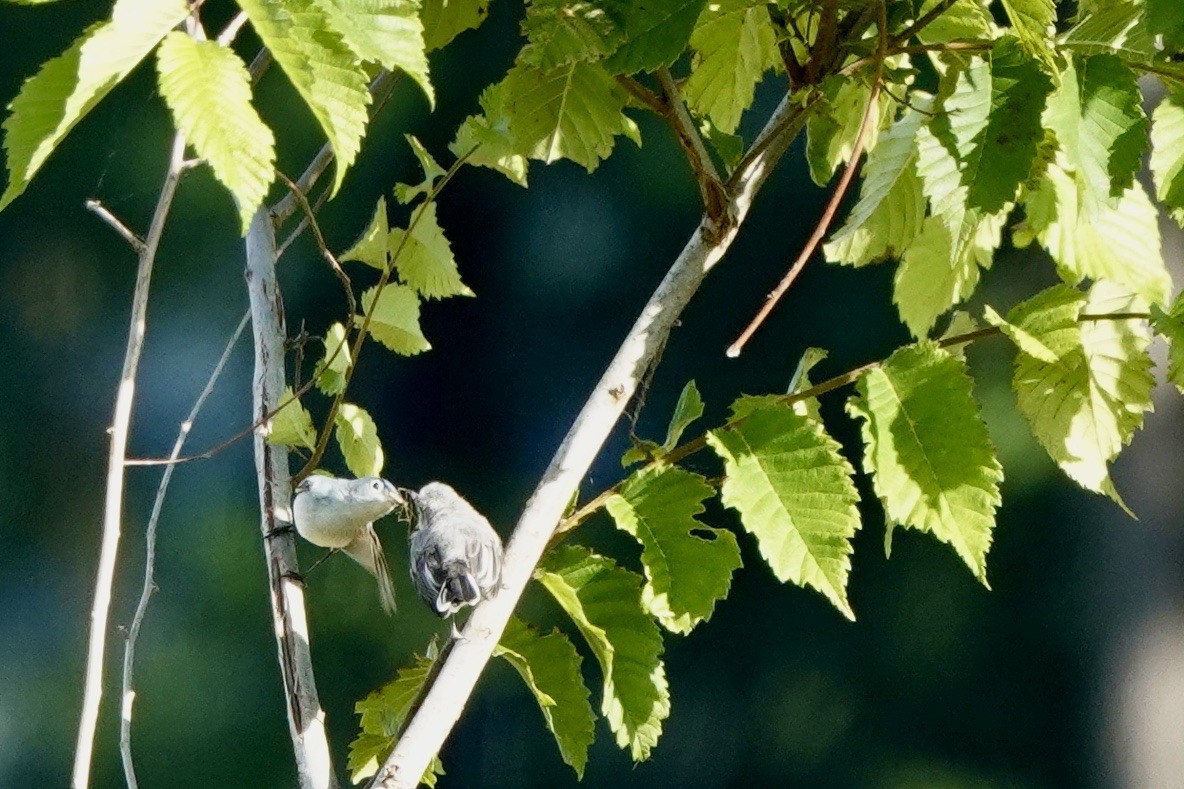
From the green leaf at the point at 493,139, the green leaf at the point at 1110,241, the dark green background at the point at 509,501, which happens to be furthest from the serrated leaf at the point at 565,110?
the dark green background at the point at 509,501

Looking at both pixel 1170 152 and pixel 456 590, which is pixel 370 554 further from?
pixel 1170 152

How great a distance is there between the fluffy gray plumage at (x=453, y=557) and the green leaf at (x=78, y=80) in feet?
0.94

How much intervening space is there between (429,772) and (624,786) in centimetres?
61

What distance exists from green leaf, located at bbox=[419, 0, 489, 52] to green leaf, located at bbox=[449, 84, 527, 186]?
4 centimetres

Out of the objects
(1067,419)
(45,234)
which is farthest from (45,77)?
(45,234)

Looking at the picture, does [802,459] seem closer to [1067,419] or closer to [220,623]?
[1067,419]

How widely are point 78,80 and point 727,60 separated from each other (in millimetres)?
417

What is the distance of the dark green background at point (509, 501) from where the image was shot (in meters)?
1.16

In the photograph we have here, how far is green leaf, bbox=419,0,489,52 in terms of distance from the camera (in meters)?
0.66

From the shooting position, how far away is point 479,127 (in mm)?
662

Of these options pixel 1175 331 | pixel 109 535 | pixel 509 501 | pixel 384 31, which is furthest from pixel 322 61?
pixel 509 501

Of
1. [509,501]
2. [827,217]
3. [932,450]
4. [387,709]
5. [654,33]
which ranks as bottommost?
[509,501]

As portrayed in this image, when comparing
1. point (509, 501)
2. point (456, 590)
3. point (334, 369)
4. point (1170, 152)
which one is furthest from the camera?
point (509, 501)

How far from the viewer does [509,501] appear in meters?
1.21
